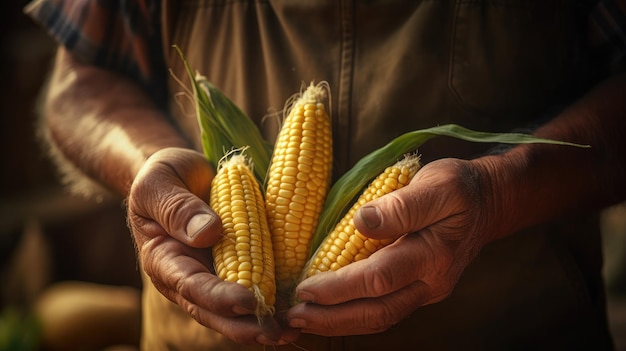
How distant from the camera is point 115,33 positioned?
4.37ft

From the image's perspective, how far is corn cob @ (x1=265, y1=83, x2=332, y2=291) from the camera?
1021 millimetres

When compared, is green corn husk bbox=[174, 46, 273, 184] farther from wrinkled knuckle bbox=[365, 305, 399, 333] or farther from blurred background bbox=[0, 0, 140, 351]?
blurred background bbox=[0, 0, 140, 351]

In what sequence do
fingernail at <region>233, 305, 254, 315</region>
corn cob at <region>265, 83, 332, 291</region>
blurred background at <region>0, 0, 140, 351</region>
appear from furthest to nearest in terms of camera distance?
blurred background at <region>0, 0, 140, 351</region>
corn cob at <region>265, 83, 332, 291</region>
fingernail at <region>233, 305, 254, 315</region>

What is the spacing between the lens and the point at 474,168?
100 cm

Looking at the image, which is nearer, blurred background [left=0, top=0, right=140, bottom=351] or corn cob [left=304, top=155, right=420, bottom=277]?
corn cob [left=304, top=155, right=420, bottom=277]

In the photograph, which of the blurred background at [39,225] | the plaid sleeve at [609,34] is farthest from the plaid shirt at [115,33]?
the blurred background at [39,225]

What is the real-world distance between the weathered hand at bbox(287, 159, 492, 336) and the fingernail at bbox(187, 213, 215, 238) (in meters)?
0.17

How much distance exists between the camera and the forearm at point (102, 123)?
125 centimetres

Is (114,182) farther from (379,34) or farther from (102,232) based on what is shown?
(102,232)

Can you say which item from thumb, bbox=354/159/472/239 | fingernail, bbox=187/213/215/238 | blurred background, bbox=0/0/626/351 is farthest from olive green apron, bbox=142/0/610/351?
blurred background, bbox=0/0/626/351

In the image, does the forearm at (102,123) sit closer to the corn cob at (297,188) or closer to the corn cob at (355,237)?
the corn cob at (297,188)

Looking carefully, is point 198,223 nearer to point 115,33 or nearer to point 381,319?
point 381,319

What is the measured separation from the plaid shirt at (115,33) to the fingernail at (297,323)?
2.23 ft

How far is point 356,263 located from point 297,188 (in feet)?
0.59
